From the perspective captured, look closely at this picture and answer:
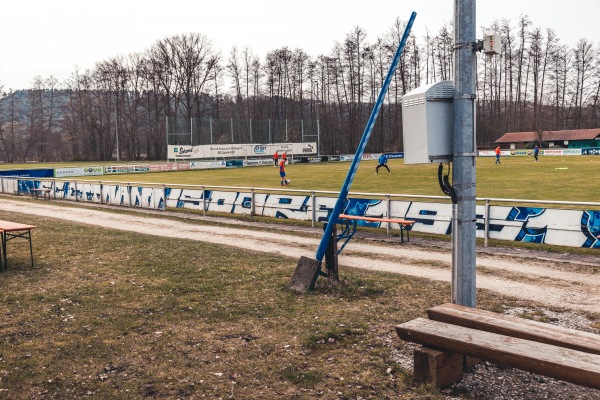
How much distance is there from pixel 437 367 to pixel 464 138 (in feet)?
7.63

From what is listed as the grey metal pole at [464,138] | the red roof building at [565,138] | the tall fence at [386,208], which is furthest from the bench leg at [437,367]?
the red roof building at [565,138]

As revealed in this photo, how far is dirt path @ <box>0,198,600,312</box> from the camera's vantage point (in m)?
9.36

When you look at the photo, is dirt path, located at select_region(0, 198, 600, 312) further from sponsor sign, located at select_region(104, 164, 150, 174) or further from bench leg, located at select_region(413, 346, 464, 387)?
sponsor sign, located at select_region(104, 164, 150, 174)

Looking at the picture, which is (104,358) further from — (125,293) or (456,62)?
(456,62)

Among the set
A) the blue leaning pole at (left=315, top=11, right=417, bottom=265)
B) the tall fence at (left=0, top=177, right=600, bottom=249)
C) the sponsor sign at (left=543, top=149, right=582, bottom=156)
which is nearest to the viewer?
the blue leaning pole at (left=315, top=11, right=417, bottom=265)

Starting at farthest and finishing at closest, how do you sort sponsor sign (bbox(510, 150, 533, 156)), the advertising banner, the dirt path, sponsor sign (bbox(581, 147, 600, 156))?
sponsor sign (bbox(510, 150, 533, 156)) → sponsor sign (bbox(581, 147, 600, 156)) → the advertising banner → the dirt path

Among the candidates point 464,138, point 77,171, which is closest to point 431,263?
point 464,138

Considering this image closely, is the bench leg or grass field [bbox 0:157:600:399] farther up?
the bench leg

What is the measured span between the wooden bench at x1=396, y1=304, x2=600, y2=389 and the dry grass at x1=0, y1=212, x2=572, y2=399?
335mm

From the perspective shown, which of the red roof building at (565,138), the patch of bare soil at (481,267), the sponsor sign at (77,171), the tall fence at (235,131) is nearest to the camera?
the patch of bare soil at (481,267)

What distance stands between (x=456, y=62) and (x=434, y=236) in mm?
10466

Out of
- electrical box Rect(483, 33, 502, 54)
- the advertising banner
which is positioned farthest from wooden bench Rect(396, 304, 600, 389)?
the advertising banner

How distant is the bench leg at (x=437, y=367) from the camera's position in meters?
5.43

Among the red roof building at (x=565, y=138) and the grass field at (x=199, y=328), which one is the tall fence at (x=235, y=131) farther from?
the grass field at (x=199, y=328)
